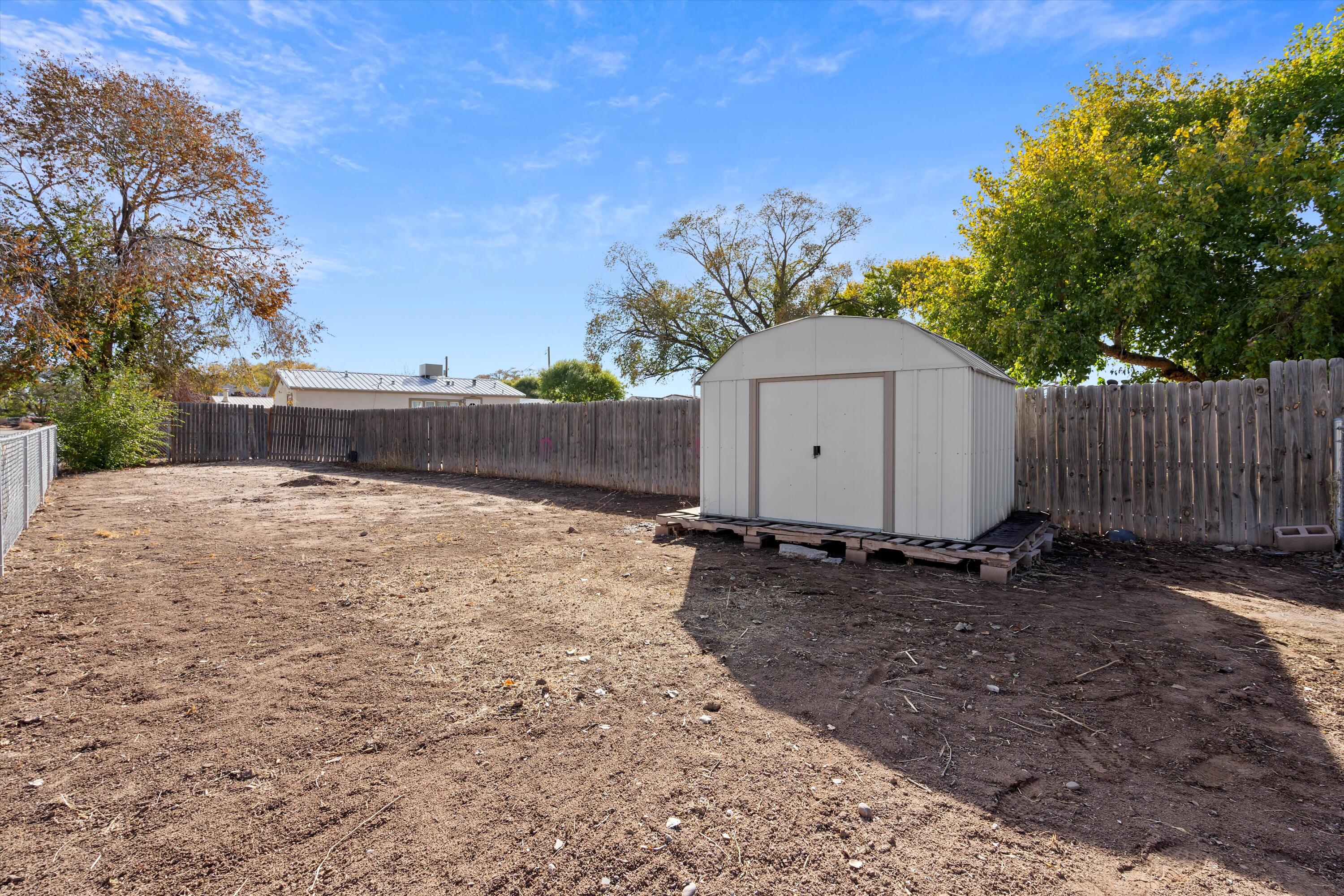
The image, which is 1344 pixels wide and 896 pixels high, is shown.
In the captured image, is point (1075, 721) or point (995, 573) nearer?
point (1075, 721)

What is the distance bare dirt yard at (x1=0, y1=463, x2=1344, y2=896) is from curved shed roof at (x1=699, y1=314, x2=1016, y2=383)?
201 cm

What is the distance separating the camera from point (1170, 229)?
908cm

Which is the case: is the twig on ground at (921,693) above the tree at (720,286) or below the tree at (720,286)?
below

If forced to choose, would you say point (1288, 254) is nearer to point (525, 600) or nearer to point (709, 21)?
point (709, 21)

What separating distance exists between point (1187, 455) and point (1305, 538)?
124 cm

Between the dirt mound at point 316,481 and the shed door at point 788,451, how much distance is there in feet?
31.4

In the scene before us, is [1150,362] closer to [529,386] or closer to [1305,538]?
[1305,538]

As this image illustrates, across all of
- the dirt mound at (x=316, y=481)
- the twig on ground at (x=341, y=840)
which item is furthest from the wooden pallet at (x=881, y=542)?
the dirt mound at (x=316, y=481)

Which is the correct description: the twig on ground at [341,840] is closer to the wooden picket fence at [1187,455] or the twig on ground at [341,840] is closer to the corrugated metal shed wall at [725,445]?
the corrugated metal shed wall at [725,445]

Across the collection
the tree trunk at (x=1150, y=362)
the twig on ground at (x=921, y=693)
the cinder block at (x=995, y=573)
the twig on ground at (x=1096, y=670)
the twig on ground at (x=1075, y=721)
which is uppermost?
the tree trunk at (x=1150, y=362)

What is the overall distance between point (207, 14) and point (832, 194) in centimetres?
2094

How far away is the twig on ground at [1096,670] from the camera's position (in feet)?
11.1

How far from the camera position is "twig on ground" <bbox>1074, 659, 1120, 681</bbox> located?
337cm

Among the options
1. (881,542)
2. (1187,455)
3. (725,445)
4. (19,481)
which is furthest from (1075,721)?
(19,481)
